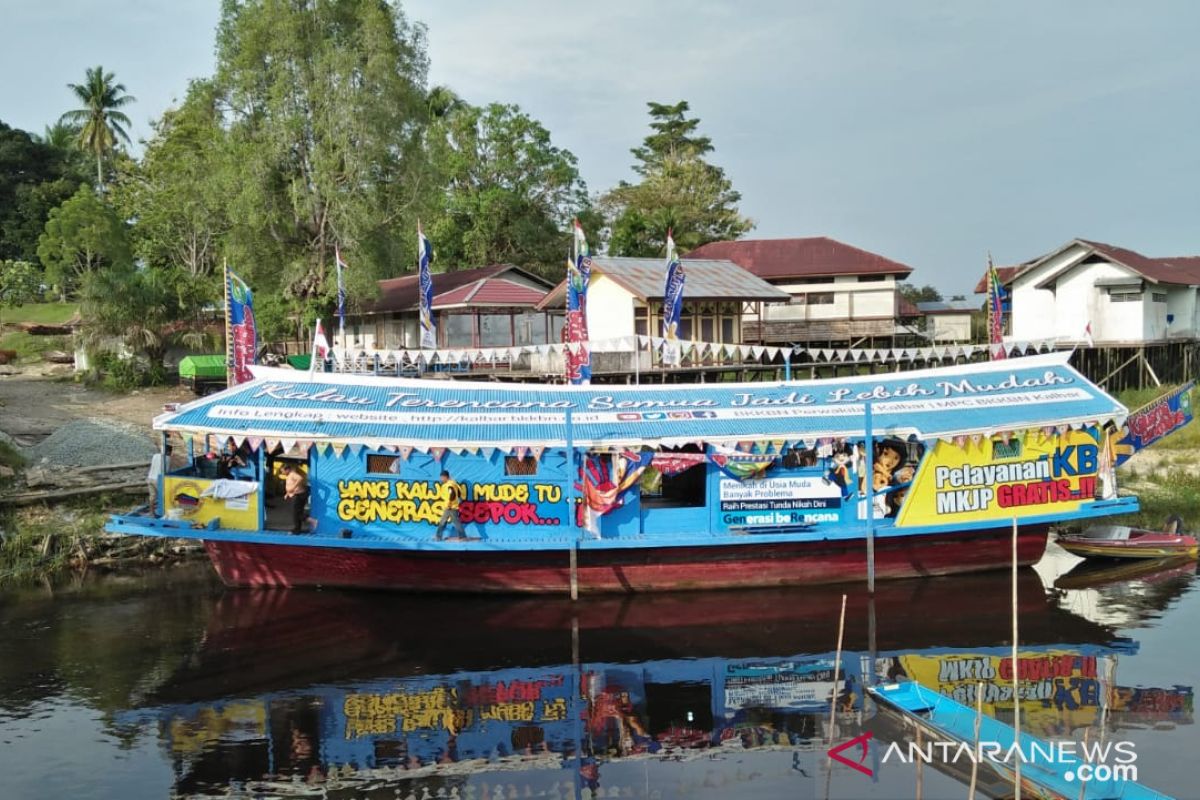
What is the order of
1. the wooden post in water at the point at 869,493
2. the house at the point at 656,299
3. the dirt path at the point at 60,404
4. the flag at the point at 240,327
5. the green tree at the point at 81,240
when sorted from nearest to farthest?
1. the wooden post in water at the point at 869,493
2. the flag at the point at 240,327
3. the dirt path at the point at 60,404
4. the house at the point at 656,299
5. the green tree at the point at 81,240

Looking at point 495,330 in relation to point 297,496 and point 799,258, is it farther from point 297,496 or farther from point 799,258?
point 297,496

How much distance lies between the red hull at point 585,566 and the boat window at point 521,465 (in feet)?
4.30

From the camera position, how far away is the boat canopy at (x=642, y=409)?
1603cm

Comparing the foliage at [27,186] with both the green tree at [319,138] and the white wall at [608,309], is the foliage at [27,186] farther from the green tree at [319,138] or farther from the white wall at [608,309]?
the white wall at [608,309]

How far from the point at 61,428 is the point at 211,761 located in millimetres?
16640

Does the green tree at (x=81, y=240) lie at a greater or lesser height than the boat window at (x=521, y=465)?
greater

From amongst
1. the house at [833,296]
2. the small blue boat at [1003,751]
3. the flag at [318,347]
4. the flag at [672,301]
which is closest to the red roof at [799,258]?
the house at [833,296]

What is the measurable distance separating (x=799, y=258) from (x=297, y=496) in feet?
101

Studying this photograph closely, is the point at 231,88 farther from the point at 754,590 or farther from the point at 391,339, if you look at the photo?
the point at 754,590

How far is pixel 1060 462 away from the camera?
17.1m

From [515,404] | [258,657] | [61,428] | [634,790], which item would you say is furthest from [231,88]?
[634,790]

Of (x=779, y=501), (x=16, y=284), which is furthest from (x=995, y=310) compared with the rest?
(x=16, y=284)

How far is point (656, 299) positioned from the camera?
31344 millimetres

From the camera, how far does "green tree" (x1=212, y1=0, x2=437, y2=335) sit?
32.6 metres
